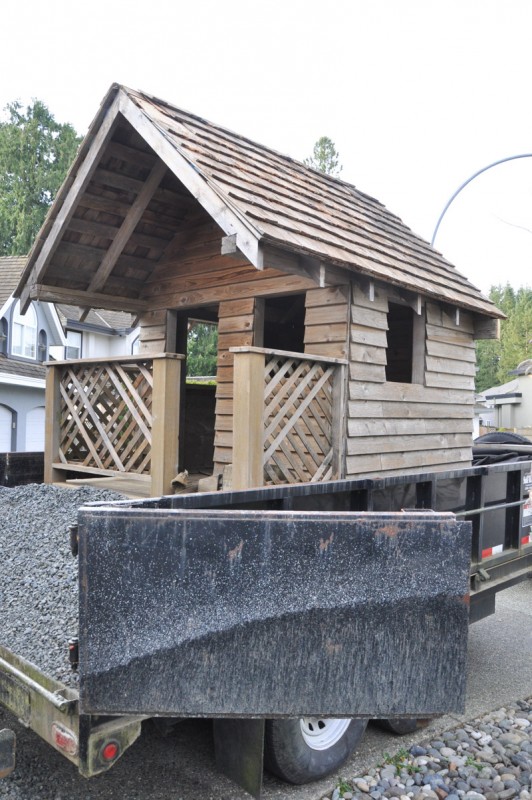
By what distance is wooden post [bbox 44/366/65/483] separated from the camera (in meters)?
6.29

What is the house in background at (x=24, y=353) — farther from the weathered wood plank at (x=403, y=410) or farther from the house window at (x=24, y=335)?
the weathered wood plank at (x=403, y=410)

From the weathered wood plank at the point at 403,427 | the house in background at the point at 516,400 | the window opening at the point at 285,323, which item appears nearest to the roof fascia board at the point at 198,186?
the weathered wood plank at the point at 403,427

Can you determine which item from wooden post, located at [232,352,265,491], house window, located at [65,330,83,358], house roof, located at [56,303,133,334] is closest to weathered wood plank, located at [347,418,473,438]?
wooden post, located at [232,352,265,491]

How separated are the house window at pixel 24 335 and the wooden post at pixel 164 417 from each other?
19076 millimetres

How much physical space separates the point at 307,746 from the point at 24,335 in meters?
22.4

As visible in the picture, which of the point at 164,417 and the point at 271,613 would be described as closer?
the point at 271,613

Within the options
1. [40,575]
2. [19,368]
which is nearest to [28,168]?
[19,368]

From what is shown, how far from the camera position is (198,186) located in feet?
16.4

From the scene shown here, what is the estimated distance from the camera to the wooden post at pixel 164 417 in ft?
16.7

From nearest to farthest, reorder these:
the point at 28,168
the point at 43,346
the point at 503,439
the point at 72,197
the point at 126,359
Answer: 1. the point at 126,359
2. the point at 72,197
3. the point at 503,439
4. the point at 43,346
5. the point at 28,168

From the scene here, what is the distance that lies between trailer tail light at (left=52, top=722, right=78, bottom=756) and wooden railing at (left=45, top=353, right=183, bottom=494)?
2791mm

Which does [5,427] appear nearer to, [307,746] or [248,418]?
[248,418]

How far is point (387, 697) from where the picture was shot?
2.37m

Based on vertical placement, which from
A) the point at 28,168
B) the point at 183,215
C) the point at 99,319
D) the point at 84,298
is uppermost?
the point at 28,168
